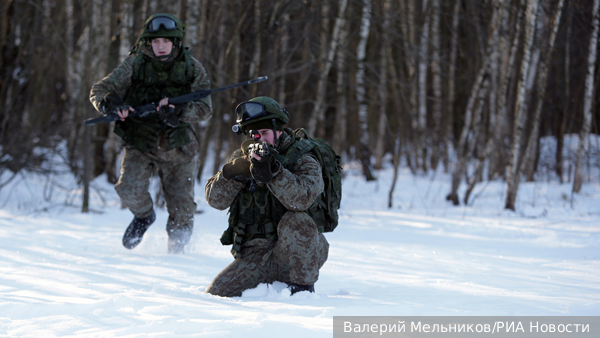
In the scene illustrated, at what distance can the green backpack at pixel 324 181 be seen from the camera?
2.71m

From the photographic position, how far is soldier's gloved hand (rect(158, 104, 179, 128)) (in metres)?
3.78

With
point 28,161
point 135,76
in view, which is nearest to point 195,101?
point 135,76

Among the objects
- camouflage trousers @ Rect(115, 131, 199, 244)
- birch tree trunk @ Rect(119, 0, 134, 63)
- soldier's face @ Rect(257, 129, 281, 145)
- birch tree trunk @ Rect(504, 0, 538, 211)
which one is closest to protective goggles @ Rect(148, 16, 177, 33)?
camouflage trousers @ Rect(115, 131, 199, 244)

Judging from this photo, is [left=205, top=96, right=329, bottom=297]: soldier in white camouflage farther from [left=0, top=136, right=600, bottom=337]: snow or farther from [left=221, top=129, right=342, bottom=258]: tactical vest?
[left=0, top=136, right=600, bottom=337]: snow

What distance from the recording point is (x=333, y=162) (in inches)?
109

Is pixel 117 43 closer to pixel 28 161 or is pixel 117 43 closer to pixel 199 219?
pixel 28 161

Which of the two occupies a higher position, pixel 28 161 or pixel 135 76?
pixel 135 76

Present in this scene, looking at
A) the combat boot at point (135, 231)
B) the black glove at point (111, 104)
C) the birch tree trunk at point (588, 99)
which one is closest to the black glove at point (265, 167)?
the black glove at point (111, 104)

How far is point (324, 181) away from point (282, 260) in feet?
1.54

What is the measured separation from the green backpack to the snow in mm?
398

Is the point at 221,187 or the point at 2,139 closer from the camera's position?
the point at 221,187

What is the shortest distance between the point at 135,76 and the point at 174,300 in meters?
2.05

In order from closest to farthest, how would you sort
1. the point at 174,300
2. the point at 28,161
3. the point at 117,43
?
the point at 174,300 → the point at 28,161 → the point at 117,43

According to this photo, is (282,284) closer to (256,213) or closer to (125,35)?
(256,213)
